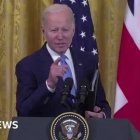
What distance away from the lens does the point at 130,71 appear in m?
2.38

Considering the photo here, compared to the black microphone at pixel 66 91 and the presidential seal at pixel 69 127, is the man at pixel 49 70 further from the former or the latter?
the presidential seal at pixel 69 127

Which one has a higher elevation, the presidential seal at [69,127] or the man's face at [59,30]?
the man's face at [59,30]

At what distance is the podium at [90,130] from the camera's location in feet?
4.41

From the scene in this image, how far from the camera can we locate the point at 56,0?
245cm

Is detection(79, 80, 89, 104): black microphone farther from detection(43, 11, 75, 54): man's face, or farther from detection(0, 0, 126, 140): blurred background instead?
detection(0, 0, 126, 140): blurred background

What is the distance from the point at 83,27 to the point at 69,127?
117 centimetres

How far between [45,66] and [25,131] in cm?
71

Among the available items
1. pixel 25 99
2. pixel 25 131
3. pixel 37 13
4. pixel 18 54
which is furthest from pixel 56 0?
pixel 25 131

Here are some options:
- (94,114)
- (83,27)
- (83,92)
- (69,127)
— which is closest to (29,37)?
(83,27)

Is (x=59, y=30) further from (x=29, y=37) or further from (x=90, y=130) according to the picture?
(x=90, y=130)

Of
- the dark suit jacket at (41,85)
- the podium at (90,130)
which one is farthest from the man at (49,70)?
the podium at (90,130)

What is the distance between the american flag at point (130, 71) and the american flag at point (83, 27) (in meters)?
0.18

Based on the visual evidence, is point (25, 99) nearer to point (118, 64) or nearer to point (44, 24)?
point (44, 24)

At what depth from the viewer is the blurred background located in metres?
2.54
